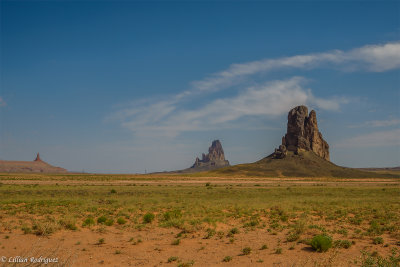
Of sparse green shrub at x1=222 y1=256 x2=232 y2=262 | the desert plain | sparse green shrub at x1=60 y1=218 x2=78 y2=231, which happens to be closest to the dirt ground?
the desert plain

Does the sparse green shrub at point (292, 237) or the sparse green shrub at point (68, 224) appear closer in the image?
the sparse green shrub at point (292, 237)

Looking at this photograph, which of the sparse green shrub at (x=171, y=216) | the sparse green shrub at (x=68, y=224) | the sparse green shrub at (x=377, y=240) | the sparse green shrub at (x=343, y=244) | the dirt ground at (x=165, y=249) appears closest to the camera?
the dirt ground at (x=165, y=249)

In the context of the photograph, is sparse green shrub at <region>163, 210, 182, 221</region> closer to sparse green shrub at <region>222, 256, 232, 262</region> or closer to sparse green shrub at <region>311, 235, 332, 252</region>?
sparse green shrub at <region>222, 256, 232, 262</region>

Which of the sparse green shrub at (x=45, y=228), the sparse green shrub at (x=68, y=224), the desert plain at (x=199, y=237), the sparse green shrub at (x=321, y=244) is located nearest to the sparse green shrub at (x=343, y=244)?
the desert plain at (x=199, y=237)

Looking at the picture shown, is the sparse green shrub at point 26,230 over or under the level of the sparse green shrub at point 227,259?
over

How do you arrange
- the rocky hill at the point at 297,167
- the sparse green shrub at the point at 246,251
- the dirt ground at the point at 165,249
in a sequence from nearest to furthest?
the dirt ground at the point at 165,249 < the sparse green shrub at the point at 246,251 < the rocky hill at the point at 297,167

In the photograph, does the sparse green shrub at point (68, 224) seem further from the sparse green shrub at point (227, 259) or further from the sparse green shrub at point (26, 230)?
the sparse green shrub at point (227, 259)

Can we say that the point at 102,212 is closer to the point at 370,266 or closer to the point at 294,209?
the point at 294,209

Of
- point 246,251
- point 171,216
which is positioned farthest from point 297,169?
point 246,251

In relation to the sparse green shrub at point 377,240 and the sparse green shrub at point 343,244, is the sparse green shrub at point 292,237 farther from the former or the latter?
the sparse green shrub at point 377,240

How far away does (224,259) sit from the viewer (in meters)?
12.7

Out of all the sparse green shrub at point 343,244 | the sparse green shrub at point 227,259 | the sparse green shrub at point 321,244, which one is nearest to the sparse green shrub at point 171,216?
the sparse green shrub at point 227,259

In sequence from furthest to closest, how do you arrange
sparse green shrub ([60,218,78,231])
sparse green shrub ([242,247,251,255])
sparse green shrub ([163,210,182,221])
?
sparse green shrub ([163,210,182,221]), sparse green shrub ([60,218,78,231]), sparse green shrub ([242,247,251,255])

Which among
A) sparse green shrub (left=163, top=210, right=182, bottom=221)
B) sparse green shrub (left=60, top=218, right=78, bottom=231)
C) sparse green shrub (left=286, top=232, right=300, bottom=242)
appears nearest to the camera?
sparse green shrub (left=286, top=232, right=300, bottom=242)
